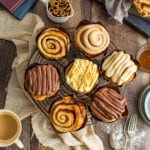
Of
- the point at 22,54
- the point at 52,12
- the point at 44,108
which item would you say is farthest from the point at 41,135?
the point at 52,12

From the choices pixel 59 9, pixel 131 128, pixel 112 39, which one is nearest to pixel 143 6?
pixel 112 39

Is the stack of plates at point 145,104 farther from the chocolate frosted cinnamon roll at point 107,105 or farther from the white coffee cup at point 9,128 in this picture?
the white coffee cup at point 9,128

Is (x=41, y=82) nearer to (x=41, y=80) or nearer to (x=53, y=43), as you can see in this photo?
(x=41, y=80)

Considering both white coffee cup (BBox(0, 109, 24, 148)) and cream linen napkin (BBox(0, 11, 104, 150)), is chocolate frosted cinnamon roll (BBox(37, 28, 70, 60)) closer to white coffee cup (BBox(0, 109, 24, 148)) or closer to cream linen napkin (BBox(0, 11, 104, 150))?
cream linen napkin (BBox(0, 11, 104, 150))

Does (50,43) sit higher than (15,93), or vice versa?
(50,43)

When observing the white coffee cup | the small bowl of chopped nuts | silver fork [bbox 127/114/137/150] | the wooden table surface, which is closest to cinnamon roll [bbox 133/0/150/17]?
the wooden table surface

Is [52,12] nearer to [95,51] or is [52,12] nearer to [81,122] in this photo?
[95,51]
